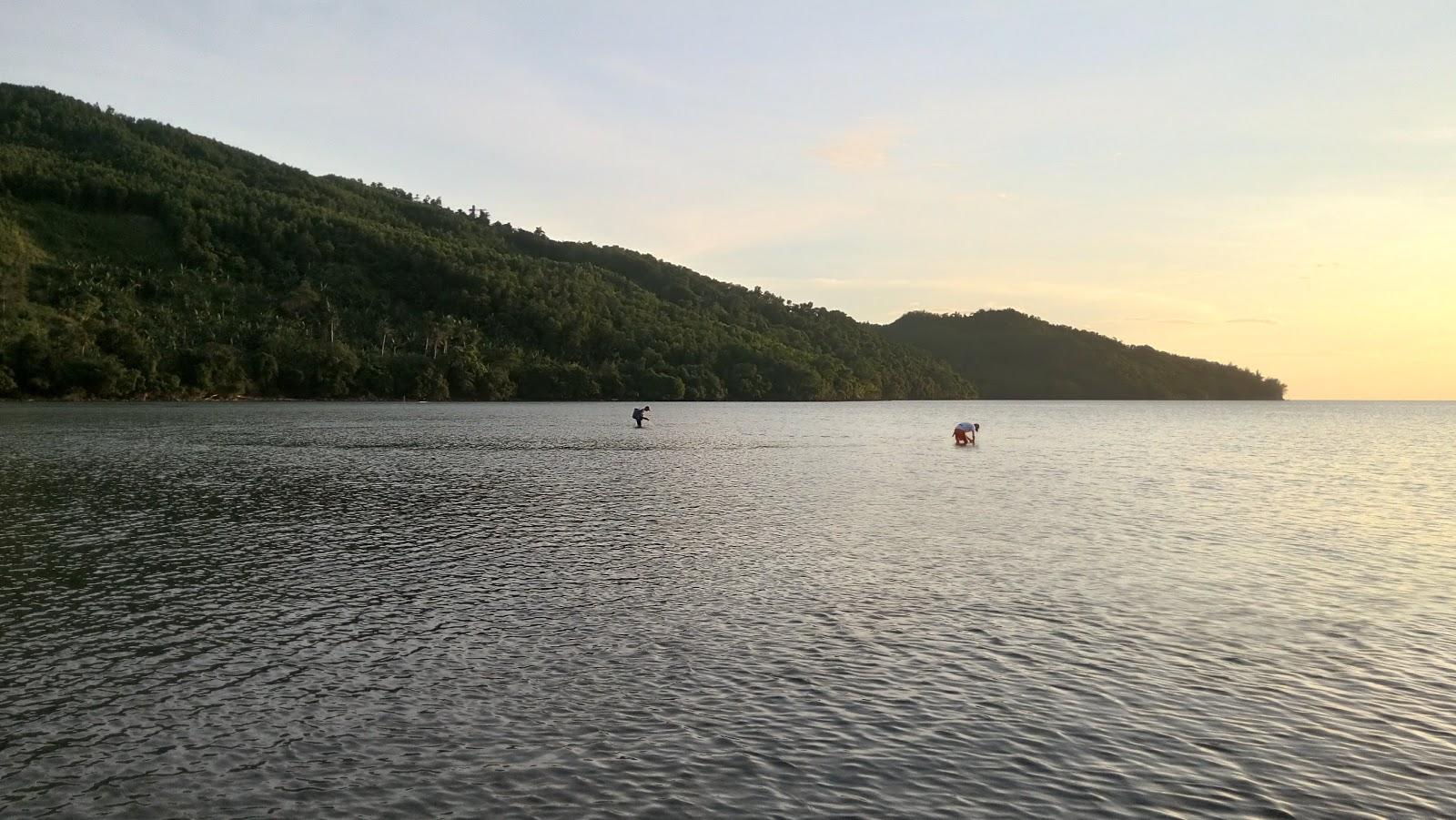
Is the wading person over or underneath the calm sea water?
over

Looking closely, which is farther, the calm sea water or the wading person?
the wading person

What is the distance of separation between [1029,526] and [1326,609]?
15220 mm

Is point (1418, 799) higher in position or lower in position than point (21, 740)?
higher

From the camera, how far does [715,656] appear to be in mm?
19766

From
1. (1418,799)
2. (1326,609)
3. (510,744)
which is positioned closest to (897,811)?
(510,744)

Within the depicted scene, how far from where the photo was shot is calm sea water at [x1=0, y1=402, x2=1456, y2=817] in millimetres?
13328

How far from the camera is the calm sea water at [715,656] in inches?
525

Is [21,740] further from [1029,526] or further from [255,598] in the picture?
[1029,526]

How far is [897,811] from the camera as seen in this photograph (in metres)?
12.5

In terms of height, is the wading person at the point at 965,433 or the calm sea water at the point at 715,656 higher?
the wading person at the point at 965,433

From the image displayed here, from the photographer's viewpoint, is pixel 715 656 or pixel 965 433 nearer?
pixel 715 656

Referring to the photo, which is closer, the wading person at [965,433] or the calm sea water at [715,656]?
the calm sea water at [715,656]

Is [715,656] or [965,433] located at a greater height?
[965,433]

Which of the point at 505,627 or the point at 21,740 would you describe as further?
the point at 505,627
